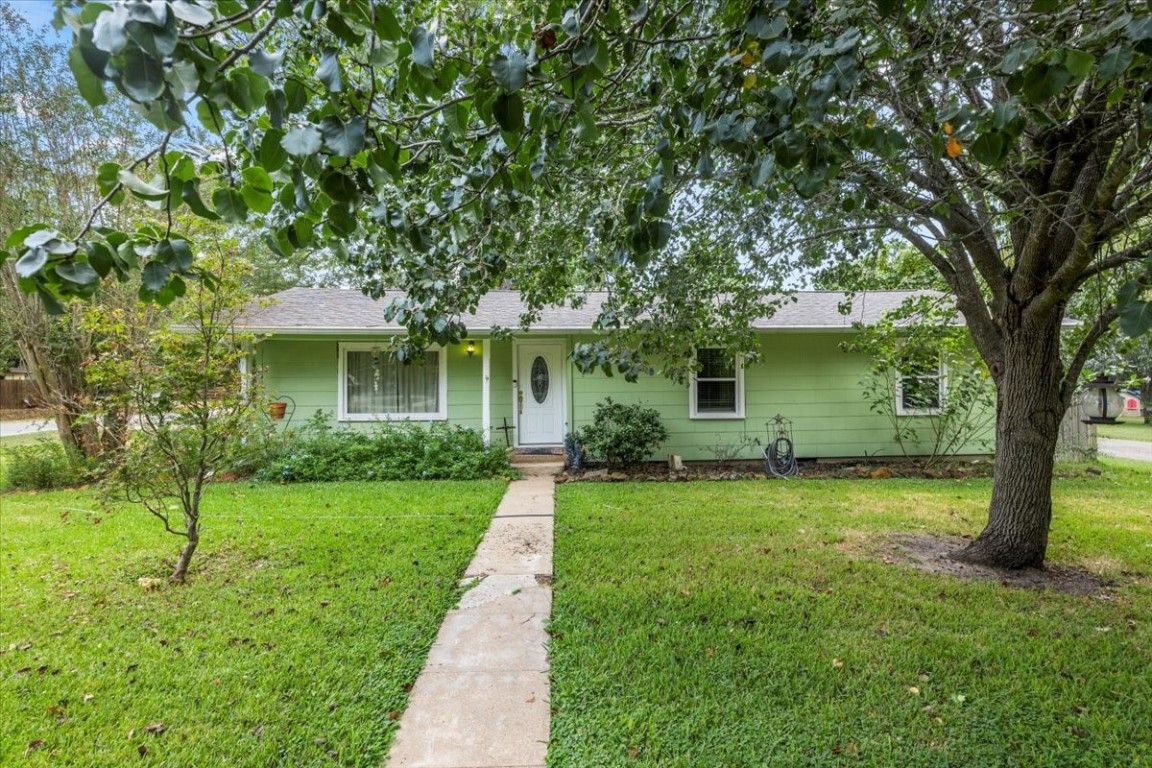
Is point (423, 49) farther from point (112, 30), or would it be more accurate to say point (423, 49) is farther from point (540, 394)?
point (540, 394)

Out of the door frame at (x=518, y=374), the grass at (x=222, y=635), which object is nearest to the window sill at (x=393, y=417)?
the door frame at (x=518, y=374)

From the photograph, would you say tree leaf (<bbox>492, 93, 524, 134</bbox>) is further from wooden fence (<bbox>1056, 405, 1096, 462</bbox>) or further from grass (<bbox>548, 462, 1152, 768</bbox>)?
wooden fence (<bbox>1056, 405, 1096, 462</bbox>)

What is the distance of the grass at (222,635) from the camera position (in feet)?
7.88

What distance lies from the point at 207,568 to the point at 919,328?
334 inches

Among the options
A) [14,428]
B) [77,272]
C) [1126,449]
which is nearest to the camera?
[77,272]

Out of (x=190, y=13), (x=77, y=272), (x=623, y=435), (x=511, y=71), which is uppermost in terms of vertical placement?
(x=511, y=71)

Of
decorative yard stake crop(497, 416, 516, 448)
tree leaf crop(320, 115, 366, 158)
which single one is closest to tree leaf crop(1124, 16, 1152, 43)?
tree leaf crop(320, 115, 366, 158)

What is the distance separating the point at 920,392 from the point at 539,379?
266 inches

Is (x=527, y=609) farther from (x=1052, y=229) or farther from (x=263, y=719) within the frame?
(x=1052, y=229)

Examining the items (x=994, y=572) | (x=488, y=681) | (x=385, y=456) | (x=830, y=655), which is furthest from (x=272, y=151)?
(x=385, y=456)

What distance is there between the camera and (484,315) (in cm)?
987

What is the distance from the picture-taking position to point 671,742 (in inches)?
92.2

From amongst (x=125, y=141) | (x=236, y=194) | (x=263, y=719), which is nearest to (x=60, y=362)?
(x=125, y=141)

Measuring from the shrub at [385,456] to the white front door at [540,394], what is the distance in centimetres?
136
